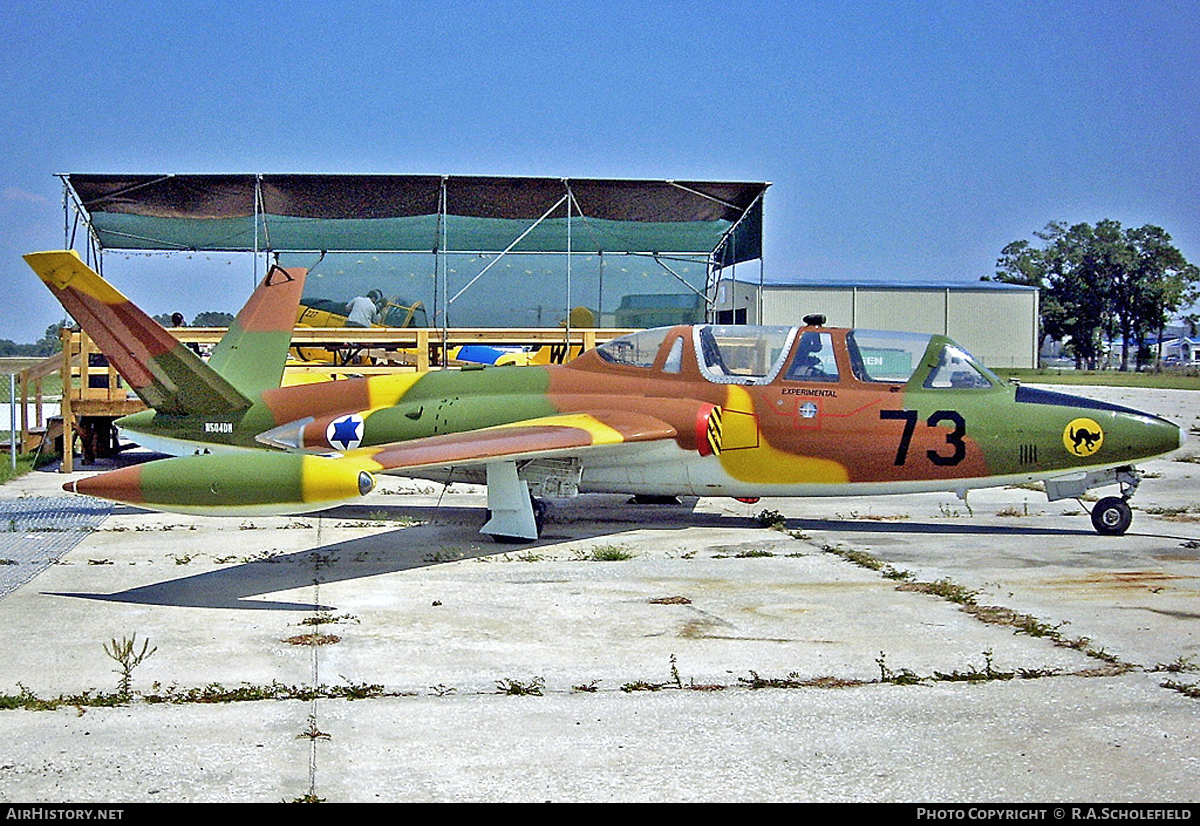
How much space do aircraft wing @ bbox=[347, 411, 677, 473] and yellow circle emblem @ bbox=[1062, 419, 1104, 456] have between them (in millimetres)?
3821

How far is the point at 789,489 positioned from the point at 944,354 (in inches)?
82.4

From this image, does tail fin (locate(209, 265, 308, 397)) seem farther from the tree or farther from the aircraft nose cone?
the tree

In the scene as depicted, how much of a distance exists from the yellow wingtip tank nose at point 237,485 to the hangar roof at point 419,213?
41.3ft

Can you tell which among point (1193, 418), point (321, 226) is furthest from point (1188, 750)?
point (1193, 418)

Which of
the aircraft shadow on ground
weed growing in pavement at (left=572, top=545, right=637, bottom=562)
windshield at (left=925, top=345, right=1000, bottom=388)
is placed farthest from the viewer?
windshield at (left=925, top=345, right=1000, bottom=388)

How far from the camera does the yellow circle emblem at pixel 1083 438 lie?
1069 cm

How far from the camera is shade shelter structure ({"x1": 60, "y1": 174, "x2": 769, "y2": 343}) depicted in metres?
20.3

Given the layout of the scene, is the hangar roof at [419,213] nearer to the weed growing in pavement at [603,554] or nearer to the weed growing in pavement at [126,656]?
the weed growing in pavement at [603,554]

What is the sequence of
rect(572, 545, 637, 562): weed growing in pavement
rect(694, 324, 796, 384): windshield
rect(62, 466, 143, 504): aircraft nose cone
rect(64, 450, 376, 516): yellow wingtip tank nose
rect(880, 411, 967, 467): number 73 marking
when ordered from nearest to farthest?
rect(64, 450, 376, 516): yellow wingtip tank nose < rect(62, 466, 143, 504): aircraft nose cone < rect(572, 545, 637, 562): weed growing in pavement < rect(880, 411, 967, 467): number 73 marking < rect(694, 324, 796, 384): windshield

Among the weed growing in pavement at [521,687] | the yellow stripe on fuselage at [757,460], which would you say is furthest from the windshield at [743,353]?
the weed growing in pavement at [521,687]

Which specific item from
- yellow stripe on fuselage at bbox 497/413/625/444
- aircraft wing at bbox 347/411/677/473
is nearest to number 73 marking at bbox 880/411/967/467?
aircraft wing at bbox 347/411/677/473

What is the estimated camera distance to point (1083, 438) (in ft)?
35.1

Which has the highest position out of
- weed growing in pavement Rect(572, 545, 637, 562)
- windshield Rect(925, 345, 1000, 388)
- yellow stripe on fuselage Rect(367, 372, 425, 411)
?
windshield Rect(925, 345, 1000, 388)
